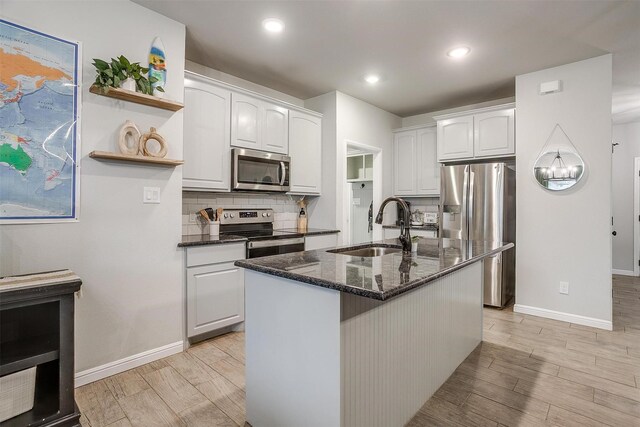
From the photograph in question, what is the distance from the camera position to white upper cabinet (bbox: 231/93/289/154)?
319 cm

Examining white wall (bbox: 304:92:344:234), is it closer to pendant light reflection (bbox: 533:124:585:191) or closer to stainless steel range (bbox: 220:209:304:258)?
stainless steel range (bbox: 220:209:304:258)

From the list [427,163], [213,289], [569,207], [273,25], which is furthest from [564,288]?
[273,25]

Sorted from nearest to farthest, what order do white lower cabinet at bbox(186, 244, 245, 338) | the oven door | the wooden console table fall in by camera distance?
the wooden console table → white lower cabinet at bbox(186, 244, 245, 338) → the oven door

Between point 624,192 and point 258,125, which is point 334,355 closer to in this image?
point 258,125

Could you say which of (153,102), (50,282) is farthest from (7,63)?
(50,282)

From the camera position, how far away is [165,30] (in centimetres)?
246

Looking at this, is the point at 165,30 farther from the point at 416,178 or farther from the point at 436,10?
the point at 416,178

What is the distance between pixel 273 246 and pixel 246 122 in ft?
4.22

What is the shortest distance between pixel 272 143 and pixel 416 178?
2331 millimetres

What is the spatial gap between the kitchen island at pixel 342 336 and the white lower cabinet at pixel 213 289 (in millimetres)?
1096

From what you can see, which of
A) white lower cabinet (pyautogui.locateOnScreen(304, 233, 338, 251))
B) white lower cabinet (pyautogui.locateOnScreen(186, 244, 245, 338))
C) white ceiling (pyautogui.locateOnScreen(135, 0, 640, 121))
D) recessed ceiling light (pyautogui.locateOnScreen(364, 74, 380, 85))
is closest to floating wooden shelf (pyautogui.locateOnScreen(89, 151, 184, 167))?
Answer: white lower cabinet (pyautogui.locateOnScreen(186, 244, 245, 338))

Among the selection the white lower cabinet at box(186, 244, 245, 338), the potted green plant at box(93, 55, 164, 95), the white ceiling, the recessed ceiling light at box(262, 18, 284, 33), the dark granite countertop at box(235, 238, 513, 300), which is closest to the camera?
the dark granite countertop at box(235, 238, 513, 300)

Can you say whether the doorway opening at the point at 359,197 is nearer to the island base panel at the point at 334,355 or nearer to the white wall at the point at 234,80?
the white wall at the point at 234,80

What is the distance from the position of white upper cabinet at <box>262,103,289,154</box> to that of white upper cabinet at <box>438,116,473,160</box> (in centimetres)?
210
